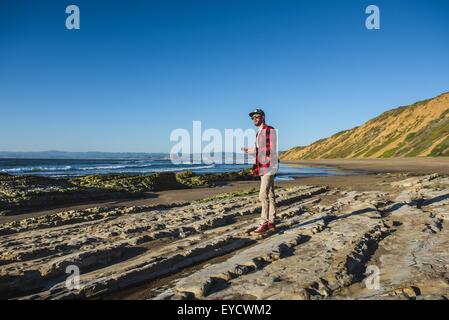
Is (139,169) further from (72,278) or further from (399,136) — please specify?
(399,136)

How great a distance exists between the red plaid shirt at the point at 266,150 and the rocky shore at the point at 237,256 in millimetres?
1502

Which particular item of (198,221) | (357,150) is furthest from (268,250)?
(357,150)

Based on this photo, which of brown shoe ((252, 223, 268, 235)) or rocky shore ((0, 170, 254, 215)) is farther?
rocky shore ((0, 170, 254, 215))

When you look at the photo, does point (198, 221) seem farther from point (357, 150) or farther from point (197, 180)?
point (357, 150)

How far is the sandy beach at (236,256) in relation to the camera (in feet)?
15.6

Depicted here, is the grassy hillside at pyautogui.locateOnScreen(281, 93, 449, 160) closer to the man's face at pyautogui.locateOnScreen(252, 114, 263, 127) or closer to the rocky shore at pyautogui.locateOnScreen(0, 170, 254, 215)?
the rocky shore at pyautogui.locateOnScreen(0, 170, 254, 215)

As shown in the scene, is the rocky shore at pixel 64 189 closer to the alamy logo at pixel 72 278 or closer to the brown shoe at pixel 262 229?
the alamy logo at pixel 72 278

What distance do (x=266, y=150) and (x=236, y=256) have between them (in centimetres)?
285

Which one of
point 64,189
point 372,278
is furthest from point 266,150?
point 64,189

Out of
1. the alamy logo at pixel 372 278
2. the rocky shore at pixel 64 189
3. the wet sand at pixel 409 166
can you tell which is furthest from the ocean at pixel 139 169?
the alamy logo at pixel 372 278

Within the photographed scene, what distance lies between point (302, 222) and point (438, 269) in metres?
4.11

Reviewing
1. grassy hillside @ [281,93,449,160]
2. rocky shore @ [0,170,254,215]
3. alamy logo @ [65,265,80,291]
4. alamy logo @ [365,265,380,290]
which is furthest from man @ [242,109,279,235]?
grassy hillside @ [281,93,449,160]

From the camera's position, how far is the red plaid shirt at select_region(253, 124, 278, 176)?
827 centimetres

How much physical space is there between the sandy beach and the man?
0.45 metres
